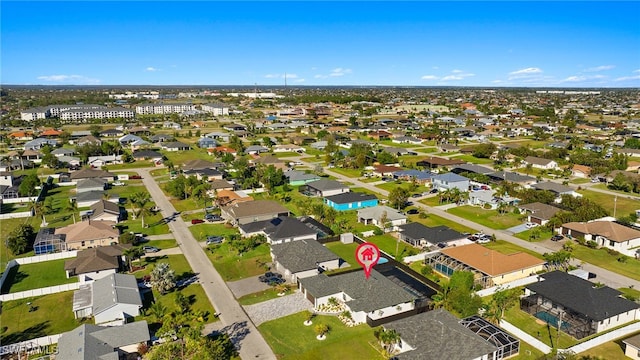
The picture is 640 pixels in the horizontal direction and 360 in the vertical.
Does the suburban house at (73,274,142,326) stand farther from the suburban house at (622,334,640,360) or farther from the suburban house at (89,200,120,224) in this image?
the suburban house at (622,334,640,360)

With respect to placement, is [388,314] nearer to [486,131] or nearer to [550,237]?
[550,237]

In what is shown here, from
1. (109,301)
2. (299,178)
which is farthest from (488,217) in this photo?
(109,301)

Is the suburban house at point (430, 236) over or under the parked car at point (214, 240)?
over

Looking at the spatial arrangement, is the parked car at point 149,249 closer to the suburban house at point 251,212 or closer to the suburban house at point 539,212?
the suburban house at point 251,212

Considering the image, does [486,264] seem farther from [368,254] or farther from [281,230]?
[281,230]

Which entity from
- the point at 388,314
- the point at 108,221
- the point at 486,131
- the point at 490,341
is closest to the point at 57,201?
the point at 108,221

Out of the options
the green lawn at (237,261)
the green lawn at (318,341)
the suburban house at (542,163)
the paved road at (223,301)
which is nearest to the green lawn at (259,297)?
the paved road at (223,301)
